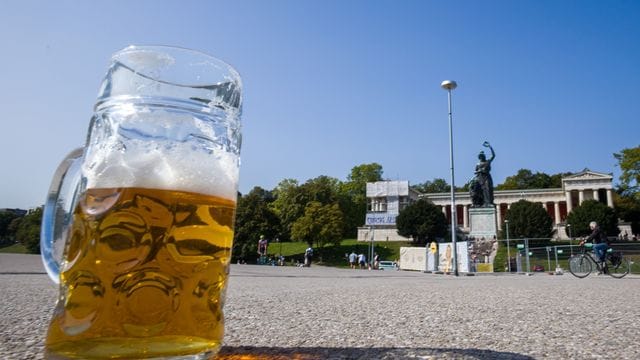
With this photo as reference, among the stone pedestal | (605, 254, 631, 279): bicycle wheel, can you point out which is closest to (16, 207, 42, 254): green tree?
the stone pedestal

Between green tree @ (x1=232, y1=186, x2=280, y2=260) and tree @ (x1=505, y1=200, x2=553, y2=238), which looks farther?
tree @ (x1=505, y1=200, x2=553, y2=238)

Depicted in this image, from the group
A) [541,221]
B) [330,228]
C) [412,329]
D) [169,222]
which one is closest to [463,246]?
[412,329]

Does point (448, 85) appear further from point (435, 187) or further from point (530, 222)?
point (435, 187)

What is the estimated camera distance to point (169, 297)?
1093 millimetres

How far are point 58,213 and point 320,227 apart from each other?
53.9 metres

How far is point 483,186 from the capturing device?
26.3m

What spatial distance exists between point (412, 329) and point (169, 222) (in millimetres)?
1429

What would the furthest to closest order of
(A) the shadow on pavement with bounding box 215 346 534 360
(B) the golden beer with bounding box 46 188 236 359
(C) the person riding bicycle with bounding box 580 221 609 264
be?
(C) the person riding bicycle with bounding box 580 221 609 264 < (A) the shadow on pavement with bounding box 215 346 534 360 < (B) the golden beer with bounding box 46 188 236 359

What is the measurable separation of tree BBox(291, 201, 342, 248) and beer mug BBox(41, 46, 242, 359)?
53373 millimetres

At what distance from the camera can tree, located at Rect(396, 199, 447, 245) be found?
56.7 metres

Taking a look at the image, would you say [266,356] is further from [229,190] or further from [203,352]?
[229,190]

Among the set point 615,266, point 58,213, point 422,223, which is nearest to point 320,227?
point 422,223

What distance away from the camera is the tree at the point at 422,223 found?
56.7m

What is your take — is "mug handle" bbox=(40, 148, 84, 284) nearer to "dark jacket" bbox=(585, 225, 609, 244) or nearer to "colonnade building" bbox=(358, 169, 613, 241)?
"dark jacket" bbox=(585, 225, 609, 244)
